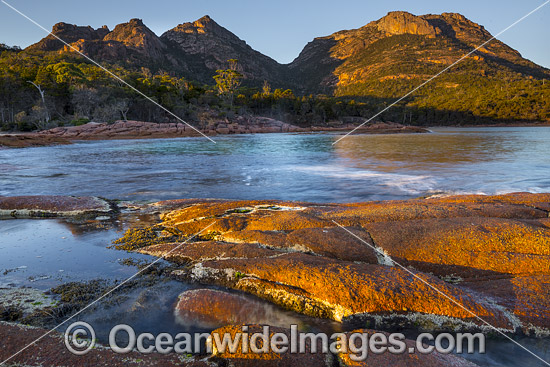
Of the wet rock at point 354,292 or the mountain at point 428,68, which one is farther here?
the mountain at point 428,68

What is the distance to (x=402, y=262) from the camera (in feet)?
10.7

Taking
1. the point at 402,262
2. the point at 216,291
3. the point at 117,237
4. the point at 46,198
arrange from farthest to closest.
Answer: the point at 46,198
the point at 117,237
the point at 402,262
the point at 216,291

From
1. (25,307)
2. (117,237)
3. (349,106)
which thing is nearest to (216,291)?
(25,307)

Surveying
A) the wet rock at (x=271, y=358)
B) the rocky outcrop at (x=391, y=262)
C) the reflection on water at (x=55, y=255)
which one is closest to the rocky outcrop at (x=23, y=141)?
the reflection on water at (x=55, y=255)

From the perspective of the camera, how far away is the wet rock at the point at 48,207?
549 centimetres

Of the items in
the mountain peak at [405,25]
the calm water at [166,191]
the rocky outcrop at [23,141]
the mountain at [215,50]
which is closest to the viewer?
the calm water at [166,191]

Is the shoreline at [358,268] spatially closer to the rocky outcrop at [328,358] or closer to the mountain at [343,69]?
the rocky outcrop at [328,358]

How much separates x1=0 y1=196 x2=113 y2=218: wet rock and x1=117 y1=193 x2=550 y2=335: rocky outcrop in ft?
6.30

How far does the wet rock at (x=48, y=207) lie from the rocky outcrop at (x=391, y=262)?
1919 mm

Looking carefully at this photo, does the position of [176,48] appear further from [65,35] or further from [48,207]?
[48,207]

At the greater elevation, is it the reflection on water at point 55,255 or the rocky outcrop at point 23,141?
the rocky outcrop at point 23,141

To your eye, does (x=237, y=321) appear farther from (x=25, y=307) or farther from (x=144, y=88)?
(x=144, y=88)

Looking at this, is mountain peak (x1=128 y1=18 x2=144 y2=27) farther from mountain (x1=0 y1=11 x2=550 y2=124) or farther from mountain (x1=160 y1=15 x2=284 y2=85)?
mountain (x1=160 y1=15 x2=284 y2=85)

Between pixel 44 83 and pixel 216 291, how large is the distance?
55.5 m
